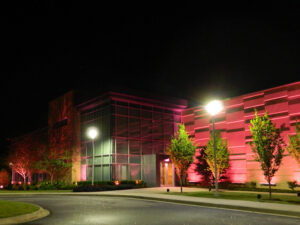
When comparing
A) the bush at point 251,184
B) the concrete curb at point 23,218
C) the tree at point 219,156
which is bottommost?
the bush at point 251,184

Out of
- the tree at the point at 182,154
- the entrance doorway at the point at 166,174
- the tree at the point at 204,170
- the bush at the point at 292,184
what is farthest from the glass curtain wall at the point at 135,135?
the bush at the point at 292,184

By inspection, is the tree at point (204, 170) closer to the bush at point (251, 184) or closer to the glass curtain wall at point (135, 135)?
the bush at point (251, 184)

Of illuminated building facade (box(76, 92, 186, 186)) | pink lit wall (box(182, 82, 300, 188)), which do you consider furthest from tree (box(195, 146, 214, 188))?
illuminated building facade (box(76, 92, 186, 186))

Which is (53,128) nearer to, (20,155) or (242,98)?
(20,155)

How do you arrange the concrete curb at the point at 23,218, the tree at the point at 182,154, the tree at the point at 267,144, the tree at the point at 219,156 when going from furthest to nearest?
the tree at the point at 219,156 < the tree at the point at 182,154 < the tree at the point at 267,144 < the concrete curb at the point at 23,218

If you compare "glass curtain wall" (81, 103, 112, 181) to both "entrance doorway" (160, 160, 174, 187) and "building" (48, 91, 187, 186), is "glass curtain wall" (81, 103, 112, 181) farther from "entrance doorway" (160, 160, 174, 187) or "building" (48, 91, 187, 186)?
"entrance doorway" (160, 160, 174, 187)

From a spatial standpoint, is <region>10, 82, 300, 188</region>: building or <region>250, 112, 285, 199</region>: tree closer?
<region>250, 112, 285, 199</region>: tree

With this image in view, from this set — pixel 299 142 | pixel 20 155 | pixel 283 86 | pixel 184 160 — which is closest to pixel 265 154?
pixel 299 142

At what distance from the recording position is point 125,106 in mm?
40656

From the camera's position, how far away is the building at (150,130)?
3059 cm

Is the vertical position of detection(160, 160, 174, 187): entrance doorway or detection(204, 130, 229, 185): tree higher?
detection(204, 130, 229, 185): tree

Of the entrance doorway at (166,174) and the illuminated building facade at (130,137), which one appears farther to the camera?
the entrance doorway at (166,174)

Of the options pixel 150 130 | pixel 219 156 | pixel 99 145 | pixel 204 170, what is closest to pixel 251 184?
pixel 219 156

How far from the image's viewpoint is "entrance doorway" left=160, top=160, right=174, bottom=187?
3947 cm
